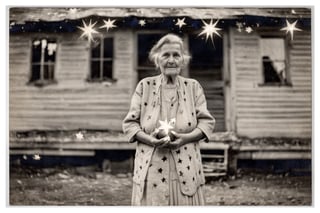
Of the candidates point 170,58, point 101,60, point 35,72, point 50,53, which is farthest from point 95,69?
point 170,58

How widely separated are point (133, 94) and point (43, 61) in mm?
1081

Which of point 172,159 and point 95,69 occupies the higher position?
point 95,69

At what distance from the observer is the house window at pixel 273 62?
12.2 feet

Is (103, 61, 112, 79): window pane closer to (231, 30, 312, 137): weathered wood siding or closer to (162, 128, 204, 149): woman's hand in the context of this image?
(231, 30, 312, 137): weathered wood siding

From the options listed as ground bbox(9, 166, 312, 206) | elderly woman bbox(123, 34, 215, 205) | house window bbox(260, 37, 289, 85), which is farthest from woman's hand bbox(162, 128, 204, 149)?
house window bbox(260, 37, 289, 85)

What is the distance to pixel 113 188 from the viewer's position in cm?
351

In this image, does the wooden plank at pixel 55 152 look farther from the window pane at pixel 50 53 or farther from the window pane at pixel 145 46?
the window pane at pixel 145 46

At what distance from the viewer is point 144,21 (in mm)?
3533

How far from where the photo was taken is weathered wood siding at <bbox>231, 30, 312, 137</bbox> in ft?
11.3

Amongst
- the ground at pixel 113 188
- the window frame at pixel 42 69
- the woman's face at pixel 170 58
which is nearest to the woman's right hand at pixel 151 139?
the woman's face at pixel 170 58

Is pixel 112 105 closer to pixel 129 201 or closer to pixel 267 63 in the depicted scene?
pixel 129 201

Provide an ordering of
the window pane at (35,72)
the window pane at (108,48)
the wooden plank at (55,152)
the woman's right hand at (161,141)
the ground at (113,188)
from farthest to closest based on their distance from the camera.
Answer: the window pane at (35,72), the window pane at (108,48), the wooden plank at (55,152), the ground at (113,188), the woman's right hand at (161,141)

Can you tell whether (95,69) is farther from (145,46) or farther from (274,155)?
(274,155)
